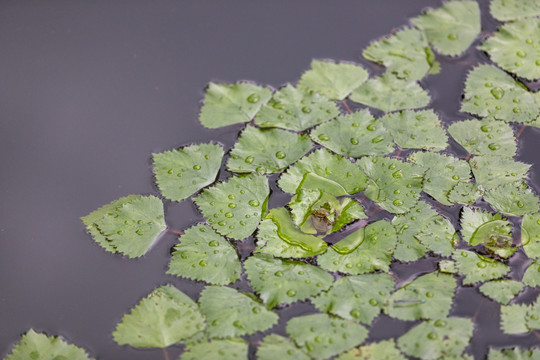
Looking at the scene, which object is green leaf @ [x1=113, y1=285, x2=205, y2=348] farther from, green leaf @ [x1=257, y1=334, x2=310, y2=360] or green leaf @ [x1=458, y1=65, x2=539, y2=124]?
green leaf @ [x1=458, y1=65, x2=539, y2=124]

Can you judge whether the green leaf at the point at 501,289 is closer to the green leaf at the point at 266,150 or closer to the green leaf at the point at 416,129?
the green leaf at the point at 416,129

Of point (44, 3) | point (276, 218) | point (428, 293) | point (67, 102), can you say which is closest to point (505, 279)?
point (428, 293)

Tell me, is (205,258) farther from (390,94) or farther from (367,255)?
(390,94)

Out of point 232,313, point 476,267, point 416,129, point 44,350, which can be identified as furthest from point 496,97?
point 44,350

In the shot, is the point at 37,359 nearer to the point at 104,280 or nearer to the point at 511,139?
the point at 104,280

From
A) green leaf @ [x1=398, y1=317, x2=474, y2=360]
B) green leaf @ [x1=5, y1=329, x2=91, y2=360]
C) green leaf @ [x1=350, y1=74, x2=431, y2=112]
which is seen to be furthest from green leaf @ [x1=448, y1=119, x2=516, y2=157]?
green leaf @ [x1=5, y1=329, x2=91, y2=360]

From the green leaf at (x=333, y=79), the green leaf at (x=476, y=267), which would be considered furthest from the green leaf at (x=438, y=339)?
the green leaf at (x=333, y=79)
